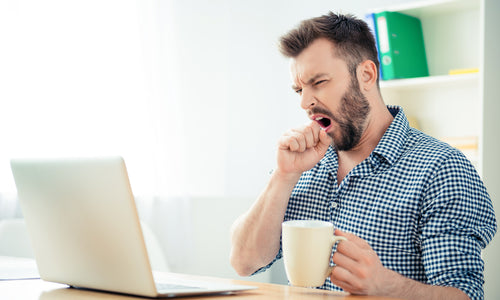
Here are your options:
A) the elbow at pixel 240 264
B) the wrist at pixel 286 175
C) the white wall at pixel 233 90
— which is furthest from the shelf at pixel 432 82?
the elbow at pixel 240 264

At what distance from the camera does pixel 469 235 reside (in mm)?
1119

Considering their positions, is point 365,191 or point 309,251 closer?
point 309,251

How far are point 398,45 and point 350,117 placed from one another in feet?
3.16

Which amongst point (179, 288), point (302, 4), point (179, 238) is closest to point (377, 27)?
point (302, 4)

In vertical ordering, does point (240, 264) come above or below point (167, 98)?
below

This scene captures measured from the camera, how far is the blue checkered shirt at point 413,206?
43.1 inches

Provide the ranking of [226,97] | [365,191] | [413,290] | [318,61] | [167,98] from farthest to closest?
[226,97]
[167,98]
[318,61]
[365,191]
[413,290]

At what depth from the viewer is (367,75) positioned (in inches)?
59.6

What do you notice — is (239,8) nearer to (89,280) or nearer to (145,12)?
(145,12)

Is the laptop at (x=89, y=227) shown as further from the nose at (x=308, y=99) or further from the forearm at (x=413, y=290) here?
the nose at (x=308, y=99)

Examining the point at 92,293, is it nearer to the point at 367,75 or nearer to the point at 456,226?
the point at 456,226

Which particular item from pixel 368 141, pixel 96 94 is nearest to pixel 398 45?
pixel 368 141

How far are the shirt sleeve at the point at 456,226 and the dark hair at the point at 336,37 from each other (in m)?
0.41

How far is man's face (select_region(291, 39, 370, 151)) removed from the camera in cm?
144
